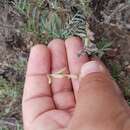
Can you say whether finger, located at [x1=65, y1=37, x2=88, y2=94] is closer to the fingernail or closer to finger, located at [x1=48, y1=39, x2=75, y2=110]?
finger, located at [x1=48, y1=39, x2=75, y2=110]

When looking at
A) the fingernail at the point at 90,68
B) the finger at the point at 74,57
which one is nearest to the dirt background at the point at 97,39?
the finger at the point at 74,57

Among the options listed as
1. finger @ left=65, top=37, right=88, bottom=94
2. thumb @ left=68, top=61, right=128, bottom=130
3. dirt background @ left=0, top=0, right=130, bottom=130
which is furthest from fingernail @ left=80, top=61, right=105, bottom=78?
dirt background @ left=0, top=0, right=130, bottom=130

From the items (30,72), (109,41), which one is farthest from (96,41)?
(30,72)

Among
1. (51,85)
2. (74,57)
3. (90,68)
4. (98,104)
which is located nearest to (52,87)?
(51,85)

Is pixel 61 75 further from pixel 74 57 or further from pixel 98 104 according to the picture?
pixel 98 104

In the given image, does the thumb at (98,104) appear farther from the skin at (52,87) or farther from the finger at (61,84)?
the finger at (61,84)

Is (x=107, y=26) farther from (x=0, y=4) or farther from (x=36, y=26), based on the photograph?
(x=0, y=4)
